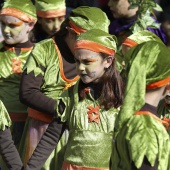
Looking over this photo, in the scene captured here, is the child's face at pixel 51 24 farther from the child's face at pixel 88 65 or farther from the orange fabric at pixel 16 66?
the child's face at pixel 88 65

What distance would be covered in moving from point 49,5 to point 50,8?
0.19 feet

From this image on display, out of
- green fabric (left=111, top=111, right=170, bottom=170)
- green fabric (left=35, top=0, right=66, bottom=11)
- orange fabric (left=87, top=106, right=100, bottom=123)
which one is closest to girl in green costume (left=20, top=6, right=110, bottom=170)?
orange fabric (left=87, top=106, right=100, bottom=123)

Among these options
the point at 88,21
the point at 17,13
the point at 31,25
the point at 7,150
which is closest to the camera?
the point at 7,150

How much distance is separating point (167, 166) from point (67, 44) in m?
2.28

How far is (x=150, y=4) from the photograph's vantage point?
24.1ft

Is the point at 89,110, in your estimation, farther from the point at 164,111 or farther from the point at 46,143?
the point at 164,111

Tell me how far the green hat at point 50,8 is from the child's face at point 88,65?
230 cm

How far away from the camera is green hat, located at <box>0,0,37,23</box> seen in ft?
23.1

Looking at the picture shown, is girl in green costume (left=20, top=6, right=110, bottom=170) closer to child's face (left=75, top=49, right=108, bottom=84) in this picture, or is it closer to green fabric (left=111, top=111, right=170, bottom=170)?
child's face (left=75, top=49, right=108, bottom=84)

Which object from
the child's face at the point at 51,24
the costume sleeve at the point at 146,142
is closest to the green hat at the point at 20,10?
the child's face at the point at 51,24

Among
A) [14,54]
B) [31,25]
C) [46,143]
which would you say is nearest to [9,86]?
[14,54]

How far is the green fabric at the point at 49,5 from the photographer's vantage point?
7.53 m

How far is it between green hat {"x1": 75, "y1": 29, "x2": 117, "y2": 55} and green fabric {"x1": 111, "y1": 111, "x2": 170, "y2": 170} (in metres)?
1.18

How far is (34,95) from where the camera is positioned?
6.20 metres
